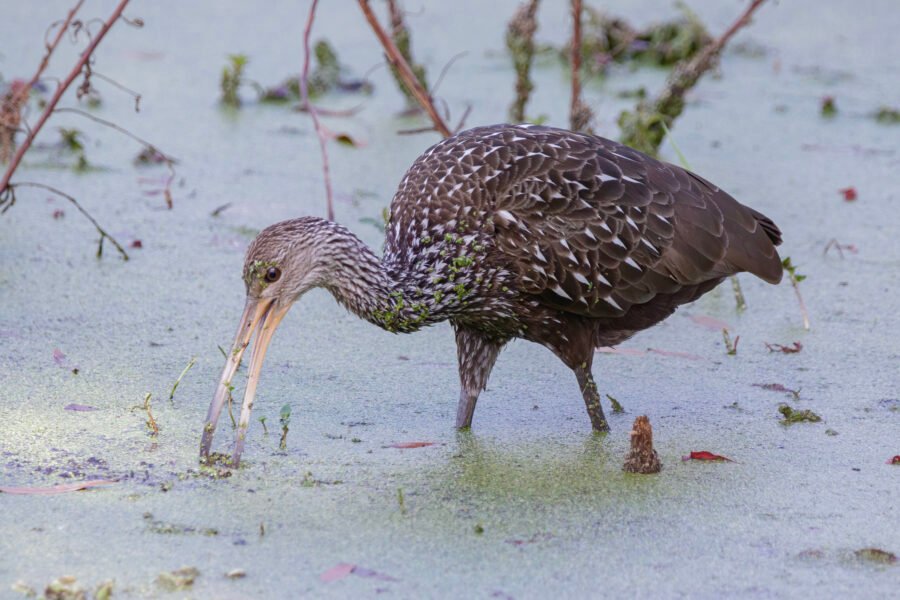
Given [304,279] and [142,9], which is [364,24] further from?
[304,279]

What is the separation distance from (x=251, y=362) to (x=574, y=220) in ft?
3.71

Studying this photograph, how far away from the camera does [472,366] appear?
177 inches

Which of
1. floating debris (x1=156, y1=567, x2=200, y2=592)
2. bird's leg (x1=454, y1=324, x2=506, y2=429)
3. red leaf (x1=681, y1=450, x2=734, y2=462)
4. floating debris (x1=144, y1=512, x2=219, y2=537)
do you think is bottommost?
floating debris (x1=156, y1=567, x2=200, y2=592)

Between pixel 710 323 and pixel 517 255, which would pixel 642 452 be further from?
pixel 710 323

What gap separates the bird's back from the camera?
14.0ft

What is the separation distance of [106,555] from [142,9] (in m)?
7.27

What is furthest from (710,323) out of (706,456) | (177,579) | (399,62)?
(177,579)

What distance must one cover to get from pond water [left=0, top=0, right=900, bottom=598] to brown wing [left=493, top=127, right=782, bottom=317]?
20.3 inches

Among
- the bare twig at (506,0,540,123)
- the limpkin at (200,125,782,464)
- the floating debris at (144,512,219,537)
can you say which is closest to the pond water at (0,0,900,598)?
the floating debris at (144,512,219,537)

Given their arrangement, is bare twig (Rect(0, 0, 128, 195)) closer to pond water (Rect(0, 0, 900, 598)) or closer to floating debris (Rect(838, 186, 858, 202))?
pond water (Rect(0, 0, 900, 598))

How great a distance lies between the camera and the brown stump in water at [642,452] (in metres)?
3.99

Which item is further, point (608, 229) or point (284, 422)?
point (608, 229)

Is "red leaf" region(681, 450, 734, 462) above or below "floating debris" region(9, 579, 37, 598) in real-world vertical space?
above

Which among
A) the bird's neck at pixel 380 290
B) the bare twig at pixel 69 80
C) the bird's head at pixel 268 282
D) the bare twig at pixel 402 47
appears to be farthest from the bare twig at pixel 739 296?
the bare twig at pixel 69 80
